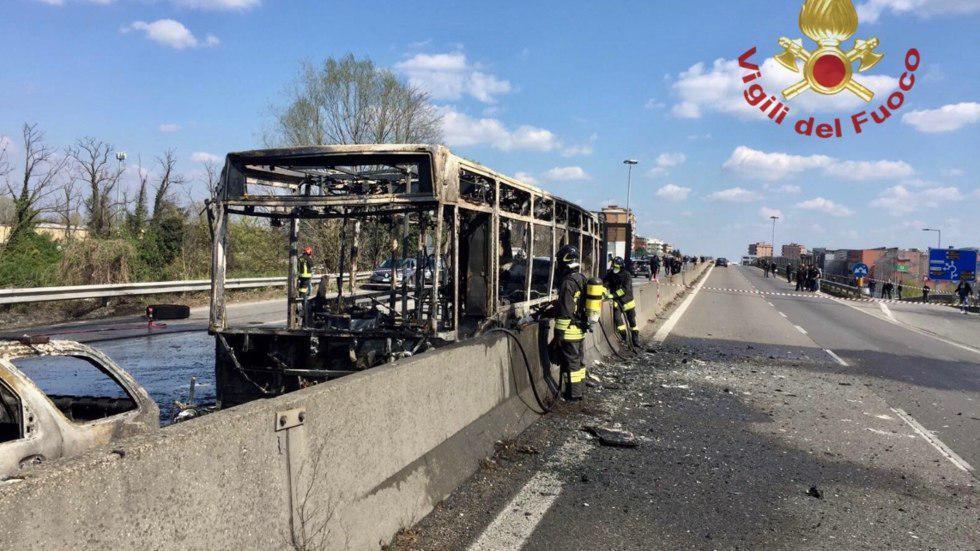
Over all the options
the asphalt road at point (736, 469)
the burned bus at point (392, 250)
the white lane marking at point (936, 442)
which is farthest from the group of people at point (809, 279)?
the burned bus at point (392, 250)

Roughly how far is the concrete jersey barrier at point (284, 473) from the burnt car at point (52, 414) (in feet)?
2.87

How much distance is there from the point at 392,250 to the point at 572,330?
2.38 metres

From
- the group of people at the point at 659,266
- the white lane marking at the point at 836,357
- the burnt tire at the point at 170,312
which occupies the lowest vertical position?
the white lane marking at the point at 836,357

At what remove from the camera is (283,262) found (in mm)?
29500

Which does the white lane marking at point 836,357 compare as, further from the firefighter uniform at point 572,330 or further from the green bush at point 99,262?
the green bush at point 99,262

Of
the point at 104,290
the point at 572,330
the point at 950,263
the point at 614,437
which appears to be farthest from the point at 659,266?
the point at 614,437

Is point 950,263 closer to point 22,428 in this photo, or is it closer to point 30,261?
point 30,261

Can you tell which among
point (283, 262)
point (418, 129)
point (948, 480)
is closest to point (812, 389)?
point (948, 480)

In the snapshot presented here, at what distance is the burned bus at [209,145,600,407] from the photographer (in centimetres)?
669

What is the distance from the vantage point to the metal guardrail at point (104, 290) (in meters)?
14.9

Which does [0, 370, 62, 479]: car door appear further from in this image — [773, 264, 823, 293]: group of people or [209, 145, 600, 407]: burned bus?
[773, 264, 823, 293]: group of people

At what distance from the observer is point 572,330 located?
301 inches

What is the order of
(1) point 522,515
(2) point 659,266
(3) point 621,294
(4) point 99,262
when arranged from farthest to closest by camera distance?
(2) point 659,266
(4) point 99,262
(3) point 621,294
(1) point 522,515

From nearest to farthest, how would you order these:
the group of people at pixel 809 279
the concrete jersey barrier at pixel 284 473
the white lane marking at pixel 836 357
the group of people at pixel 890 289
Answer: the concrete jersey barrier at pixel 284 473 → the white lane marking at pixel 836 357 → the group of people at pixel 890 289 → the group of people at pixel 809 279
